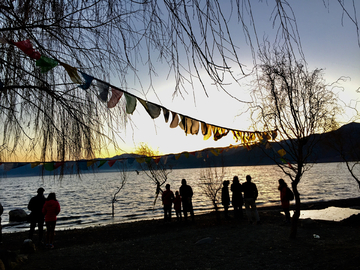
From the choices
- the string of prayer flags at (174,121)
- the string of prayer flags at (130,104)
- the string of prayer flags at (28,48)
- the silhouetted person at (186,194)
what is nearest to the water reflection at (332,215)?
the silhouetted person at (186,194)

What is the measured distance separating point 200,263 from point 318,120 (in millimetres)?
5277

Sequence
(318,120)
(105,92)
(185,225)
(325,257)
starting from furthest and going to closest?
(185,225) → (318,120) → (325,257) → (105,92)

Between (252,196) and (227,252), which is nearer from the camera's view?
(227,252)

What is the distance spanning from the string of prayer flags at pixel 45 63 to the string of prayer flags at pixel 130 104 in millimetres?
807

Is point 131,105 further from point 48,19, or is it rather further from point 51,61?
point 48,19

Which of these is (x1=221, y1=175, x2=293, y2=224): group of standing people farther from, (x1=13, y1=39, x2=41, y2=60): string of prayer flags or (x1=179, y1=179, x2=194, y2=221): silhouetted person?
(x1=13, y1=39, x2=41, y2=60): string of prayer flags

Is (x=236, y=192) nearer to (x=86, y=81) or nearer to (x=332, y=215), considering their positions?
(x=332, y=215)

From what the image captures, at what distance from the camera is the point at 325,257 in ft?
19.0

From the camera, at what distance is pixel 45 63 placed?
259cm

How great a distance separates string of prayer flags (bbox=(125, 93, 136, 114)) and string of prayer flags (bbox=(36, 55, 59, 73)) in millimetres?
807

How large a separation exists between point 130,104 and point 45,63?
957 millimetres

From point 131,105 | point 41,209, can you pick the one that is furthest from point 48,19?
point 41,209

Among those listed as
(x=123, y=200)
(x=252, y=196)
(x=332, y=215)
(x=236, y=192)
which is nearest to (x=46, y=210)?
(x=252, y=196)

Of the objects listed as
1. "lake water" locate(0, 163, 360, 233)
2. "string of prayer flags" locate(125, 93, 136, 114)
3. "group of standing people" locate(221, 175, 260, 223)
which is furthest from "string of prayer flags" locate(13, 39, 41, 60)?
"group of standing people" locate(221, 175, 260, 223)
